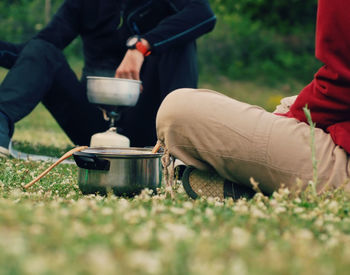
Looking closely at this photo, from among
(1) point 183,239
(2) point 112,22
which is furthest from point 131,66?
(1) point 183,239

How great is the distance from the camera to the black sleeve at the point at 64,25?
5.11 metres

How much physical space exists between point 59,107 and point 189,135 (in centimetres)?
262

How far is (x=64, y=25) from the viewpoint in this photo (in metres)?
5.16

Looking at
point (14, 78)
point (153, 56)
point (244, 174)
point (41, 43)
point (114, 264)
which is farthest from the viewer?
point (153, 56)

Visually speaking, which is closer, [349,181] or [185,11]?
[349,181]

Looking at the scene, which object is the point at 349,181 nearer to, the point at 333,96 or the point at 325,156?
the point at 325,156

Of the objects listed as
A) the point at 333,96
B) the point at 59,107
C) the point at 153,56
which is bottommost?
the point at 59,107

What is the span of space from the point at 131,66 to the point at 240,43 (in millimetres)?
14526

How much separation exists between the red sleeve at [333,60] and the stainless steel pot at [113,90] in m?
2.15

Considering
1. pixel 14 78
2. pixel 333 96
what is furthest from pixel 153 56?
pixel 333 96

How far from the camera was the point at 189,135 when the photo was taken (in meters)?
2.50

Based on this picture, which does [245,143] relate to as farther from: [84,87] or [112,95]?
[84,87]

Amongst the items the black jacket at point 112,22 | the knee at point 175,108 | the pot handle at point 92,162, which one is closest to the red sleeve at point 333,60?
the knee at point 175,108

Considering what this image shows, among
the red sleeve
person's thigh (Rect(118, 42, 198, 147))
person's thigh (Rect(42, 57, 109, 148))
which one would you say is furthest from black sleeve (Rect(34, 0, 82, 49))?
the red sleeve
